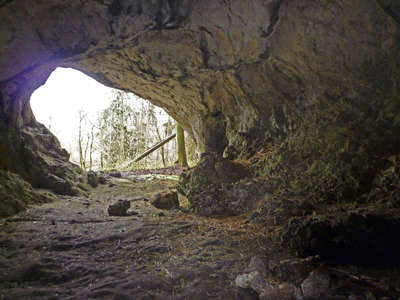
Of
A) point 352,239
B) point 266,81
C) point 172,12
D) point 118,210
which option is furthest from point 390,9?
point 118,210

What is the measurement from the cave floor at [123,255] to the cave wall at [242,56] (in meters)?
1.89

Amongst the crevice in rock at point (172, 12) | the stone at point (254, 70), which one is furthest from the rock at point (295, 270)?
the crevice in rock at point (172, 12)

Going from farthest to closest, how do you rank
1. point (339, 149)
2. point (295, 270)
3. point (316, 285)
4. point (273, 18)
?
1. point (273, 18)
2. point (339, 149)
3. point (295, 270)
4. point (316, 285)

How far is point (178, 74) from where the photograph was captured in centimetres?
603

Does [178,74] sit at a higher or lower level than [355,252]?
higher

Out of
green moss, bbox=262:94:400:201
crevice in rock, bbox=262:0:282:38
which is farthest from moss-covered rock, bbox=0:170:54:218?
crevice in rock, bbox=262:0:282:38

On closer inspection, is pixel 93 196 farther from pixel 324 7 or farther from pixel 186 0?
pixel 324 7

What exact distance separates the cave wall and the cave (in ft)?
0.06

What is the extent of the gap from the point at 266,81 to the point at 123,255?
159 inches

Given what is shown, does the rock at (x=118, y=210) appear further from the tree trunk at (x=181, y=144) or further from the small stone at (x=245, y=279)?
the tree trunk at (x=181, y=144)

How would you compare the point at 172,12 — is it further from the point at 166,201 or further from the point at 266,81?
the point at 166,201

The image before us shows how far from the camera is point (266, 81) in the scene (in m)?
5.45

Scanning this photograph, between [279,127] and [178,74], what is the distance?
2393mm

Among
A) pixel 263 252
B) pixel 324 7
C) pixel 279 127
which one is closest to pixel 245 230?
pixel 263 252
